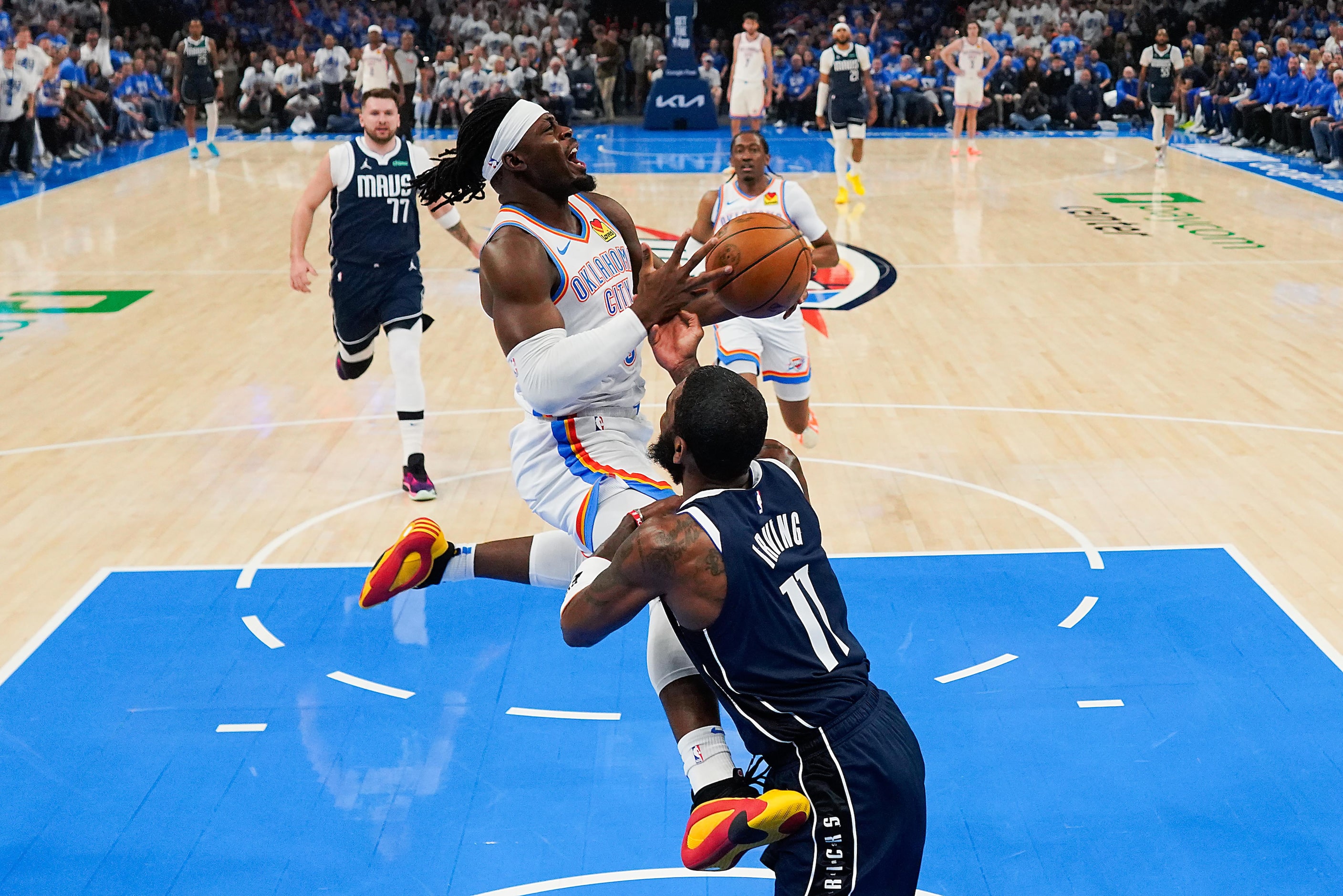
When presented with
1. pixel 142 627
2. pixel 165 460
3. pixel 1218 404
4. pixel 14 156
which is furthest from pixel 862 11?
pixel 142 627

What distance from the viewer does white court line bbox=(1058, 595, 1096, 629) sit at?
17.5ft

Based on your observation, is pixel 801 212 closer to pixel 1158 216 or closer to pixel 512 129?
pixel 512 129

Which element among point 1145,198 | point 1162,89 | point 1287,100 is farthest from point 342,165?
point 1287,100

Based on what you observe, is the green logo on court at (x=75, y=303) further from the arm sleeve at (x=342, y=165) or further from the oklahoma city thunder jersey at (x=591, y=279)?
the oklahoma city thunder jersey at (x=591, y=279)

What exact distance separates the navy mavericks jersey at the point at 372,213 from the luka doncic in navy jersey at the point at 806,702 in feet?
14.1

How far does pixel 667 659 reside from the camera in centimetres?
341

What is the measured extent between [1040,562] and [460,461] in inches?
126

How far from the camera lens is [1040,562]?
235 inches

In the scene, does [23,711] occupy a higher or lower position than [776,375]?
lower

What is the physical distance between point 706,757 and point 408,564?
1.51 metres

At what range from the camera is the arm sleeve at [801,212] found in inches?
285

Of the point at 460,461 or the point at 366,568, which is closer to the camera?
the point at 366,568

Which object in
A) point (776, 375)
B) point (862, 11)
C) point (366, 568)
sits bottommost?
point (366, 568)

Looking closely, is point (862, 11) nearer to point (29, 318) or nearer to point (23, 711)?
point (29, 318)
